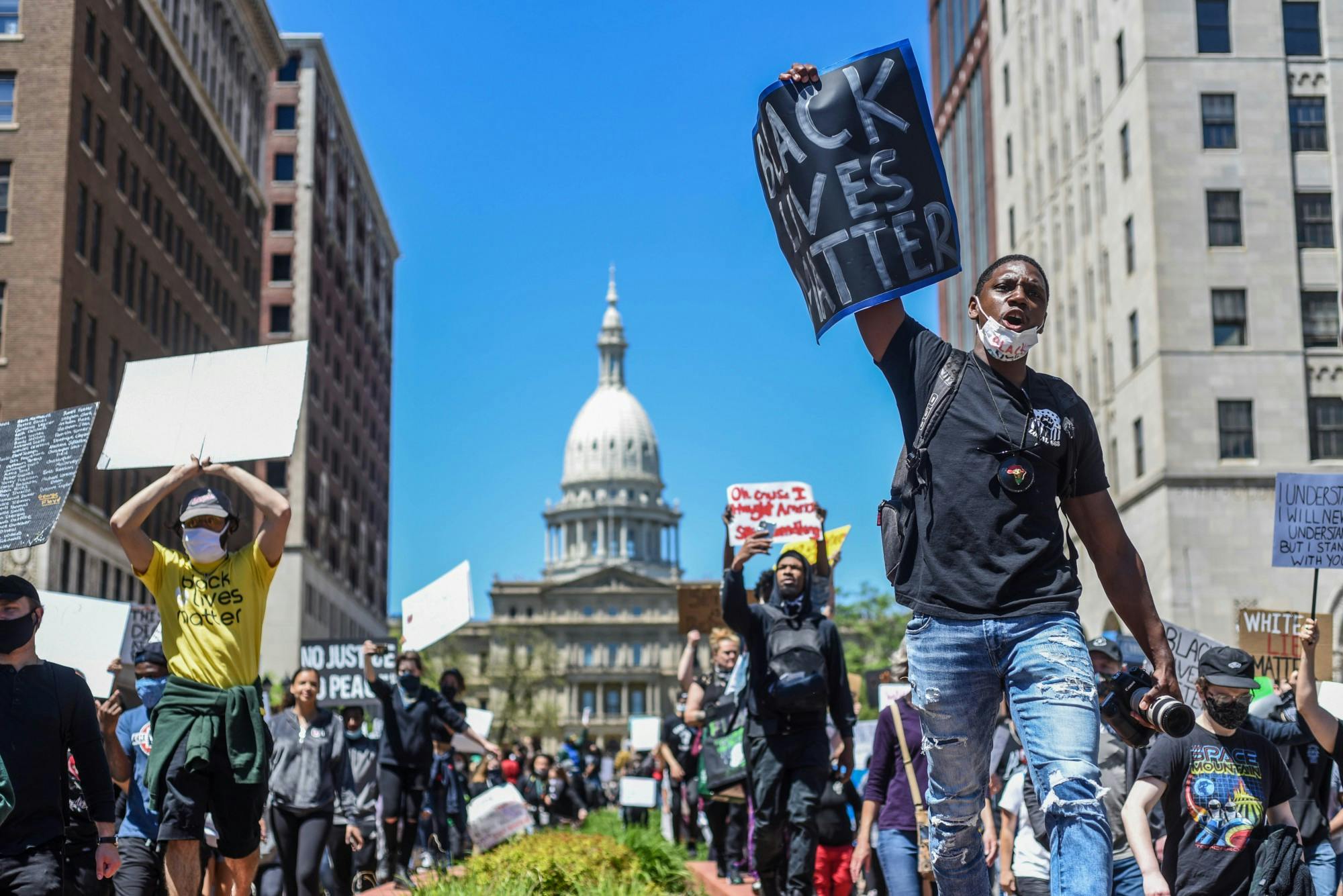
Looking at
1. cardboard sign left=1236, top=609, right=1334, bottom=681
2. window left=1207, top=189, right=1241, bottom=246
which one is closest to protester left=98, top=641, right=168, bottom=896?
cardboard sign left=1236, top=609, right=1334, bottom=681

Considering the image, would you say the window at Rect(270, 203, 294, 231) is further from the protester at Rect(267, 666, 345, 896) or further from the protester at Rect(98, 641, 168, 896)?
the protester at Rect(98, 641, 168, 896)

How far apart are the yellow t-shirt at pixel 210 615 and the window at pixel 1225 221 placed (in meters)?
37.4

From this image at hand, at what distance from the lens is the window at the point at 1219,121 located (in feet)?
139

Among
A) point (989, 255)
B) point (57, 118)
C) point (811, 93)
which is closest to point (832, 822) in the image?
point (811, 93)

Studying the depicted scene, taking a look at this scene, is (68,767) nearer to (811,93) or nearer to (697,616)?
(811,93)

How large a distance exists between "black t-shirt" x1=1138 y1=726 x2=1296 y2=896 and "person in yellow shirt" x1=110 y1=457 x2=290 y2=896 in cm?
380

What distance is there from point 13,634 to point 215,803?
1.48m

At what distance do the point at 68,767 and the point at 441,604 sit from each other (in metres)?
9.13

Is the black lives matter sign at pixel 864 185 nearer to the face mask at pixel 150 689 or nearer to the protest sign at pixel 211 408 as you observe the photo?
the protest sign at pixel 211 408

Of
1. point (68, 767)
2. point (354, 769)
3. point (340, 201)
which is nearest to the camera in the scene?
point (68, 767)

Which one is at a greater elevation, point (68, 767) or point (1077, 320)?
point (1077, 320)

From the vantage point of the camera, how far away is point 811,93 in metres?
5.92

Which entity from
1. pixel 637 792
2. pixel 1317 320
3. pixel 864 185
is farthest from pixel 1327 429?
pixel 864 185

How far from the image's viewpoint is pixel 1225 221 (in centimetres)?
4219
